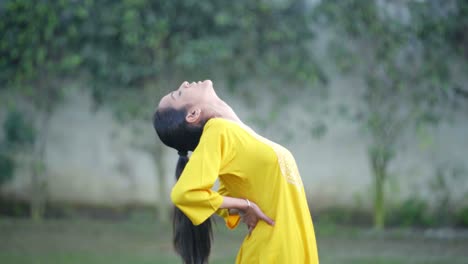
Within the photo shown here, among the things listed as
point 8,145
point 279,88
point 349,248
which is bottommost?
point 349,248

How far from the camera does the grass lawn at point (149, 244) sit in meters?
7.06

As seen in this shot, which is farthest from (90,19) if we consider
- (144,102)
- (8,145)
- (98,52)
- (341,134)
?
(341,134)

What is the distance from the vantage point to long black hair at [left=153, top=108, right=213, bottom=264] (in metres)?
3.24

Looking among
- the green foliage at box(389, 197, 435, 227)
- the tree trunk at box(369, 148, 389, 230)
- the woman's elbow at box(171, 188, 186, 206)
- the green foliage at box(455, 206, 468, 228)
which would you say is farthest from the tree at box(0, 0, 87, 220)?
the woman's elbow at box(171, 188, 186, 206)

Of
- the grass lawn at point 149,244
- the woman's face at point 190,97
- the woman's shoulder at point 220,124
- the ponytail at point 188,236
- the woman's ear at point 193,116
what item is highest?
the woman's face at point 190,97

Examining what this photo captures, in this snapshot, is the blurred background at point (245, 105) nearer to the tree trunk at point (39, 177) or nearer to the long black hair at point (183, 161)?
the tree trunk at point (39, 177)

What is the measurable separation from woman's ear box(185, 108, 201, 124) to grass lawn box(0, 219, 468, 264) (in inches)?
150

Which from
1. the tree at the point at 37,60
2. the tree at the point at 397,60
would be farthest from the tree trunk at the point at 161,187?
the tree at the point at 397,60

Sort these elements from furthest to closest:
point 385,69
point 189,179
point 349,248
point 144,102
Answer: point 144,102
point 385,69
point 349,248
point 189,179

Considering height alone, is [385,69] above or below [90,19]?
below

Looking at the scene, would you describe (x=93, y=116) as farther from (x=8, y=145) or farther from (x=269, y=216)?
(x=269, y=216)

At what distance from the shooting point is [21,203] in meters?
9.39

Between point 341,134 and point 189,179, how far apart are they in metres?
6.04

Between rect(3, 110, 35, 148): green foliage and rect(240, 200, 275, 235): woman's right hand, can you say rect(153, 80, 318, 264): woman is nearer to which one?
rect(240, 200, 275, 235): woman's right hand
